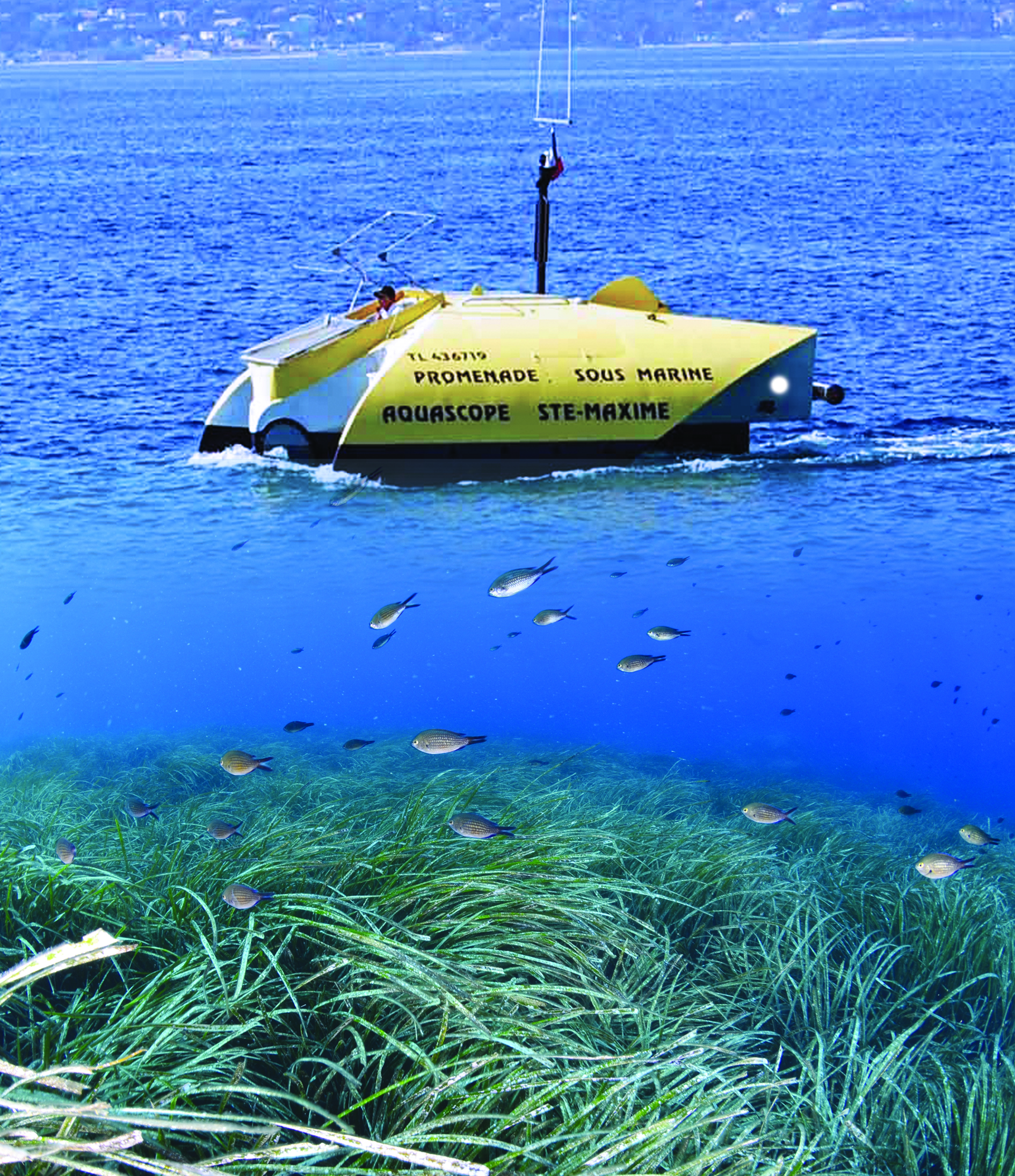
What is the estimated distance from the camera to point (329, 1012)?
669 centimetres

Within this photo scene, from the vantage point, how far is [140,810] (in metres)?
9.72

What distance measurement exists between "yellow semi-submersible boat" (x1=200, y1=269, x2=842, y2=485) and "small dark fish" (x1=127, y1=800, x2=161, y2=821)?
997cm

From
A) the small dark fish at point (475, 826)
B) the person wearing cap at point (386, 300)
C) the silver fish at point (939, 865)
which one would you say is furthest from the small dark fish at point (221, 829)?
the person wearing cap at point (386, 300)

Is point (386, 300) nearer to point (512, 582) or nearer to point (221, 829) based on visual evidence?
point (512, 582)

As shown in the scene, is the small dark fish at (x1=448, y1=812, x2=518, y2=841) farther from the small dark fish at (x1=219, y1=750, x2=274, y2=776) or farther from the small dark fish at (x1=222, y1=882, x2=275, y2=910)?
the small dark fish at (x1=219, y1=750, x2=274, y2=776)

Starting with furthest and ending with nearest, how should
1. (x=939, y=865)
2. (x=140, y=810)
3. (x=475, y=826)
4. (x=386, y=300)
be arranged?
(x=386, y=300), (x=140, y=810), (x=939, y=865), (x=475, y=826)

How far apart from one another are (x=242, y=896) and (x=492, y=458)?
12.9m

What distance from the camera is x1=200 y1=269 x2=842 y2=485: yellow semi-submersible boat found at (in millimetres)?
19344

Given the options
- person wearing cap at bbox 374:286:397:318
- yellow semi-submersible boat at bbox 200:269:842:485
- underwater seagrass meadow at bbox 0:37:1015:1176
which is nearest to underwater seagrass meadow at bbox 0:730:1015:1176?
underwater seagrass meadow at bbox 0:37:1015:1176

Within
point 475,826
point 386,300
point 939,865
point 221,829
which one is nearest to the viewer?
point 475,826

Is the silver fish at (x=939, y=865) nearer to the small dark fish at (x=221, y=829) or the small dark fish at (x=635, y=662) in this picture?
the small dark fish at (x=635, y=662)

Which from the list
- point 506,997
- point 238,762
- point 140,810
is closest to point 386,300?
point 140,810

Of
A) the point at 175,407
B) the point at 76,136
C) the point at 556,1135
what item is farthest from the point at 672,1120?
the point at 76,136

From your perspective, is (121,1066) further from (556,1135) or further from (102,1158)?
(556,1135)
